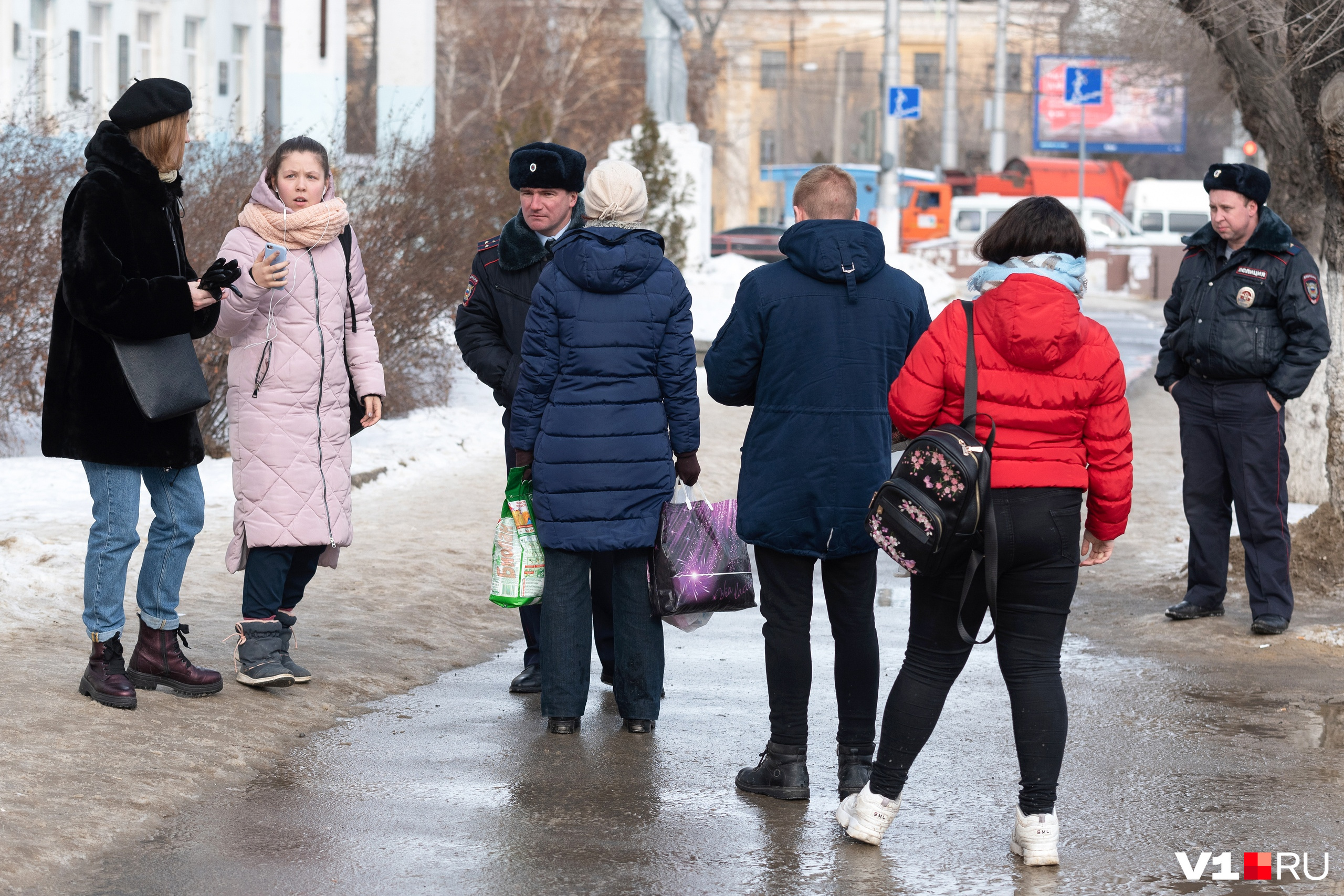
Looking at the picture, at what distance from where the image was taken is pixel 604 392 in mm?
5137

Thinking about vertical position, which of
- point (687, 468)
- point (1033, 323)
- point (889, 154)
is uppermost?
point (889, 154)

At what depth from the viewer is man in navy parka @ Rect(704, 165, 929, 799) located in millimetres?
4594

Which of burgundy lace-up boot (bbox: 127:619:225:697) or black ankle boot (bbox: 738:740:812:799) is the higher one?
burgundy lace-up boot (bbox: 127:619:225:697)

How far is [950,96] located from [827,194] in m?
43.2

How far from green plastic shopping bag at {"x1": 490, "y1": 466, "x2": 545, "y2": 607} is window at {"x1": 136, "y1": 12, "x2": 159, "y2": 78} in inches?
919

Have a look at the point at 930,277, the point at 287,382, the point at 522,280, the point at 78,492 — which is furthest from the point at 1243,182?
the point at 930,277

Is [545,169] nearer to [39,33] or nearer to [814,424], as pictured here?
[814,424]

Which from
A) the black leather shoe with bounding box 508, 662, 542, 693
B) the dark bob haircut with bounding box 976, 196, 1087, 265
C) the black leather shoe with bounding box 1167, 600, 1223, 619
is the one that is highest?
the dark bob haircut with bounding box 976, 196, 1087, 265

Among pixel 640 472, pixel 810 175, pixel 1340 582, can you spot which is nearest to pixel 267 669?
pixel 640 472

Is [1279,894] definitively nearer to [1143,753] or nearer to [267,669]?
[1143,753]

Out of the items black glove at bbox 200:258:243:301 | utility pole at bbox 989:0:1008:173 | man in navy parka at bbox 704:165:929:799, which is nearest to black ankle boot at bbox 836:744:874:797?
man in navy parka at bbox 704:165:929:799

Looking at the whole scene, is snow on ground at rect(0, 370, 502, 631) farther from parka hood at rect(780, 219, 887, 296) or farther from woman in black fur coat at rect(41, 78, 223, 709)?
parka hood at rect(780, 219, 887, 296)

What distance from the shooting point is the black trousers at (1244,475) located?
6.80 m

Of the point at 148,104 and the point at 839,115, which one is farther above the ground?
the point at 839,115
